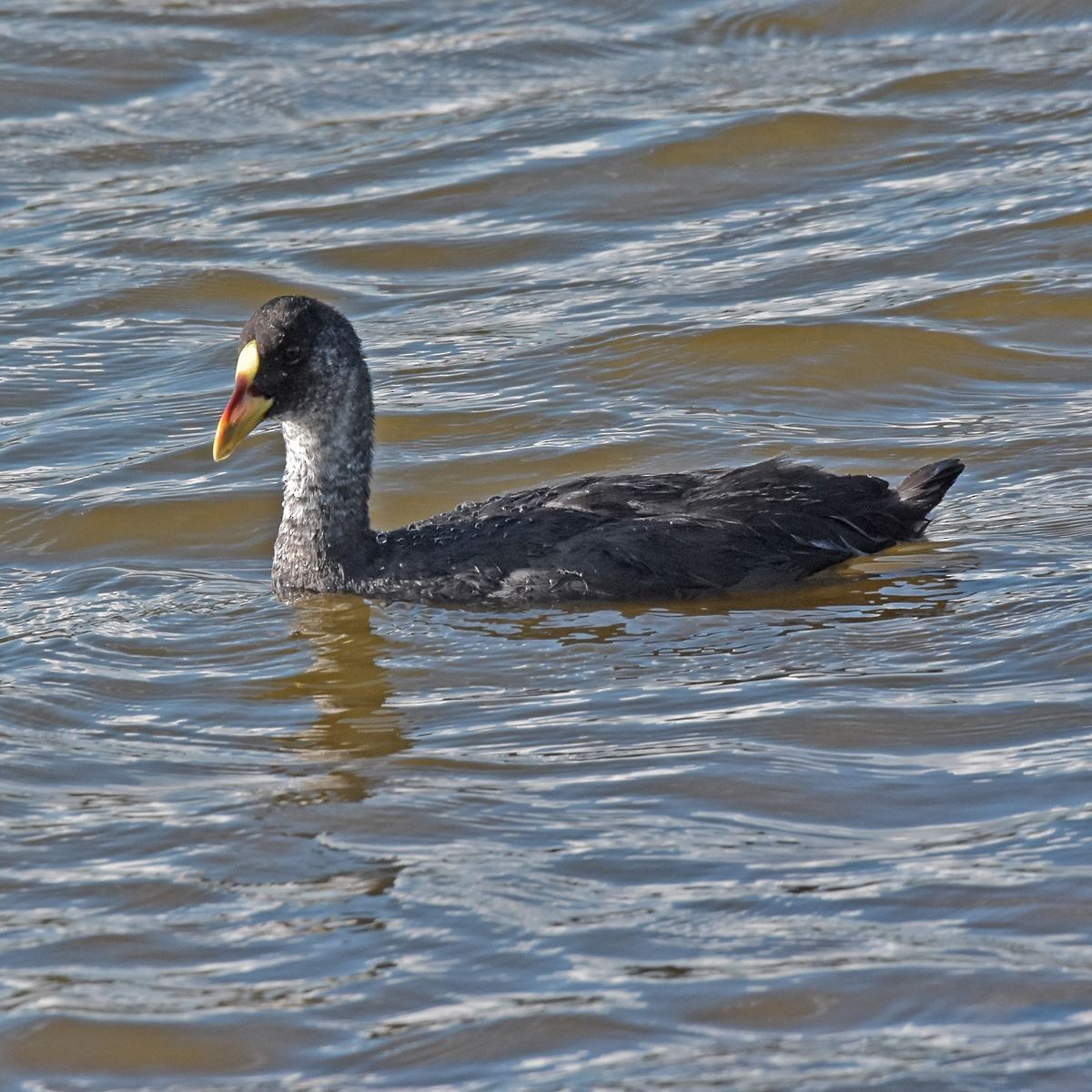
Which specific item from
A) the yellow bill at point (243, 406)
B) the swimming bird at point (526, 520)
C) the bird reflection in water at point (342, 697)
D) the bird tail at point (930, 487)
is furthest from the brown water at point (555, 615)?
the yellow bill at point (243, 406)

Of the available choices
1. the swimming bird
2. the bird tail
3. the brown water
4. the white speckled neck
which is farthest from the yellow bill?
the bird tail

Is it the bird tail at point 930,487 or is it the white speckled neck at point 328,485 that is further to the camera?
the white speckled neck at point 328,485

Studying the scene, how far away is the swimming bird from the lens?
7.51 m

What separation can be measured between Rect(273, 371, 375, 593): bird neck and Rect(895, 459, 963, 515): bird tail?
203cm

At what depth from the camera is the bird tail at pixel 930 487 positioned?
7.77m

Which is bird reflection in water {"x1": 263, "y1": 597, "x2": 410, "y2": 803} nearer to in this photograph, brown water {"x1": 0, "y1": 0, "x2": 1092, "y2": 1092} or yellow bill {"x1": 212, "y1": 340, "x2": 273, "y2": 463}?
brown water {"x1": 0, "y1": 0, "x2": 1092, "y2": 1092}

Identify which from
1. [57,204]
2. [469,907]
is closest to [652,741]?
[469,907]

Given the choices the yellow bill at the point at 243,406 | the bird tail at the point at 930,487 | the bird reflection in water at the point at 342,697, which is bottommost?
the bird reflection in water at the point at 342,697

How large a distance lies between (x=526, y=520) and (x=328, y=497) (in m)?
0.87

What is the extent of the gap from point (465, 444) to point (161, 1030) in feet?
16.6

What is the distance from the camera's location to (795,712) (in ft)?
21.3

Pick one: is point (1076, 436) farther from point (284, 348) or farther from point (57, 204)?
point (57, 204)

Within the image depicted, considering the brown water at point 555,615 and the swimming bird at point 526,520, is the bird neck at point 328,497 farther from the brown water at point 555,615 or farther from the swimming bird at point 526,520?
the brown water at point 555,615

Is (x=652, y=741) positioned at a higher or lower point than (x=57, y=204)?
lower
